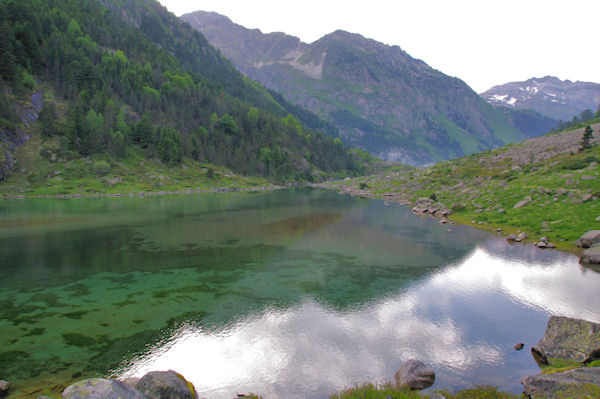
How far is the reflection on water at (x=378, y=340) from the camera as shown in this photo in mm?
14711

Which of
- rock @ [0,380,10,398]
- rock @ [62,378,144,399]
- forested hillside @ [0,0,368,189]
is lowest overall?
rock @ [0,380,10,398]

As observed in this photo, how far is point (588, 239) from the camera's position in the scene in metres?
34.4

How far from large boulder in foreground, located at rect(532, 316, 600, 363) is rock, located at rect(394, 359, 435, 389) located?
6802mm

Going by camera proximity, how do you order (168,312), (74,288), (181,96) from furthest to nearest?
(181,96) < (74,288) < (168,312)

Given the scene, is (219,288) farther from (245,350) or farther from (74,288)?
(74,288)

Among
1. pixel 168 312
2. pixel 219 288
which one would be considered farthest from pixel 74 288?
pixel 219 288

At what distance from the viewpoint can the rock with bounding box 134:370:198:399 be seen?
1166 centimetres

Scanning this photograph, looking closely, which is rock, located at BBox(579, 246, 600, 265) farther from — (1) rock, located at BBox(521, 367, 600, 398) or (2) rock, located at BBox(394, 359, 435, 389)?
(2) rock, located at BBox(394, 359, 435, 389)

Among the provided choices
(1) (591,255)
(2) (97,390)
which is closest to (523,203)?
(1) (591,255)

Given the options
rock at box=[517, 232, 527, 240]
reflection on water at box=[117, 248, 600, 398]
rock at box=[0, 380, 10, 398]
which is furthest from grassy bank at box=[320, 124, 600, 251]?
rock at box=[0, 380, 10, 398]

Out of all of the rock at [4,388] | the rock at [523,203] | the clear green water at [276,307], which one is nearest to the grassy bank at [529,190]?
the rock at [523,203]

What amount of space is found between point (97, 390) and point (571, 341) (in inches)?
822

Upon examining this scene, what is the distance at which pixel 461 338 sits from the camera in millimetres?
18297

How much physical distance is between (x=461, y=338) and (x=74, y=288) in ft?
96.8
